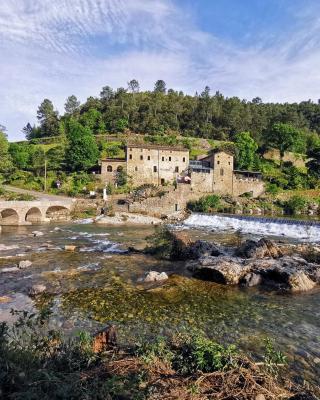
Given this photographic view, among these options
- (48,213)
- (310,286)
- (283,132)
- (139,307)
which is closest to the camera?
(139,307)

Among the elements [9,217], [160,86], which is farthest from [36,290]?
[160,86]

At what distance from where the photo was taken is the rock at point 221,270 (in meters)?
15.6

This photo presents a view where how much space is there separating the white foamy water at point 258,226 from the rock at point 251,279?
13.1m

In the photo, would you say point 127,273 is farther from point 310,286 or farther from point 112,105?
point 112,105

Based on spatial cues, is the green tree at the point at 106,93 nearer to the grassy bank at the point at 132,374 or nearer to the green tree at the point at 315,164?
the green tree at the point at 315,164

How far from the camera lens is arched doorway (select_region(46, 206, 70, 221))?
45156 millimetres

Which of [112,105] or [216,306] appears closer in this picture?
[216,306]

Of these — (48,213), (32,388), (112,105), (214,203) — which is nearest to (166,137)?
(112,105)

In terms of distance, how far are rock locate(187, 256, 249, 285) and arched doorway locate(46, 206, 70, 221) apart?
107ft

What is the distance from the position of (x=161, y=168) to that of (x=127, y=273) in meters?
53.6

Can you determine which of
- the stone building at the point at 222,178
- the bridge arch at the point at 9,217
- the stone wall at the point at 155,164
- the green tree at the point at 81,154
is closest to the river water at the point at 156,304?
the bridge arch at the point at 9,217

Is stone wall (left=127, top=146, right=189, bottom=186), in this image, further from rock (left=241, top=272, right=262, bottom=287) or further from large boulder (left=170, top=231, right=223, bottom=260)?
rock (left=241, top=272, right=262, bottom=287)

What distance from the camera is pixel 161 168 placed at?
70.1 m

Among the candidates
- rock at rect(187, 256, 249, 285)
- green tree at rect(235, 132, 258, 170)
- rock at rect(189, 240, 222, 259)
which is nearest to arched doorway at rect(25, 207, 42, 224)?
rock at rect(189, 240, 222, 259)
